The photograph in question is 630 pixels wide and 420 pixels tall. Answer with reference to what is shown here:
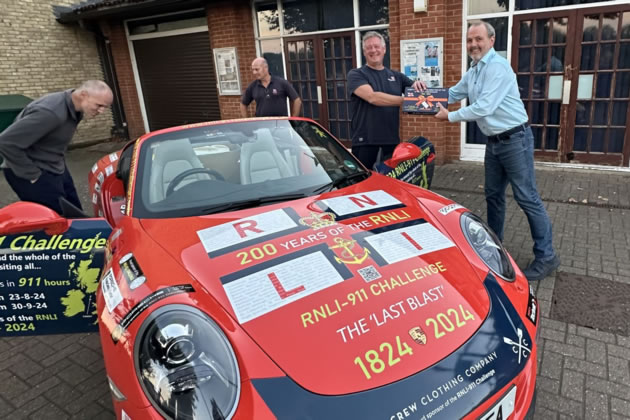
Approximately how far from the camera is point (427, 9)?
6859 millimetres

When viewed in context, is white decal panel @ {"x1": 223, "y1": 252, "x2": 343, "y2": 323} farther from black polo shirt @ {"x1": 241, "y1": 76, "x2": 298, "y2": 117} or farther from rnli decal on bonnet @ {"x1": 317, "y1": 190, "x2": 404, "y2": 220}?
black polo shirt @ {"x1": 241, "y1": 76, "x2": 298, "y2": 117}

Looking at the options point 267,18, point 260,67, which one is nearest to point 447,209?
point 260,67

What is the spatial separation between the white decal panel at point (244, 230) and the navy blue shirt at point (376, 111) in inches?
95.5

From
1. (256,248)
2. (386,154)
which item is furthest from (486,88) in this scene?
(256,248)

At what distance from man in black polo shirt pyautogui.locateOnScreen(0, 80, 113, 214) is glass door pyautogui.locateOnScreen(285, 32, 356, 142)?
578 centimetres

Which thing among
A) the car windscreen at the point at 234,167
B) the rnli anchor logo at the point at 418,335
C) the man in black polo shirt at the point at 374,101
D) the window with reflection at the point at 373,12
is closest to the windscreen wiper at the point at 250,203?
the car windscreen at the point at 234,167

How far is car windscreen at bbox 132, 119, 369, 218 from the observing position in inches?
94.6

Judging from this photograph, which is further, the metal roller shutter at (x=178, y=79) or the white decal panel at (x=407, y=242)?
the metal roller shutter at (x=178, y=79)

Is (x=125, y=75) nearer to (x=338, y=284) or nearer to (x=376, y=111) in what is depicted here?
(x=376, y=111)

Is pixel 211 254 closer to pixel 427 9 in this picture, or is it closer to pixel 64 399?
pixel 64 399

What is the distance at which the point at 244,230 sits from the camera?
6.82ft

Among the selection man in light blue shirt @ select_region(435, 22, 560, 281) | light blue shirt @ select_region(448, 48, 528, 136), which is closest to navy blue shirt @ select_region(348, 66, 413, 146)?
man in light blue shirt @ select_region(435, 22, 560, 281)

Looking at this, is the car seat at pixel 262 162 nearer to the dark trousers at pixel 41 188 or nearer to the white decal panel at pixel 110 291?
the white decal panel at pixel 110 291

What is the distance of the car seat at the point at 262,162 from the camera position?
104 inches
